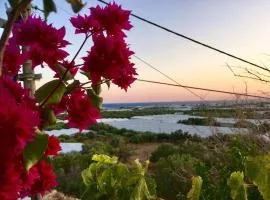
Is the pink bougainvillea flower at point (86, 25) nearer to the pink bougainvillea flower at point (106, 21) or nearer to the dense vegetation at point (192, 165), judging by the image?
the pink bougainvillea flower at point (106, 21)

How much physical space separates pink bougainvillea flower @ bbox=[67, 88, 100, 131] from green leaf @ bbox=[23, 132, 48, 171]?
1.36 ft

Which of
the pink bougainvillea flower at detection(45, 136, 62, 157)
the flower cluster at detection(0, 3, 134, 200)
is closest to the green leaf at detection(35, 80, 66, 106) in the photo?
the flower cluster at detection(0, 3, 134, 200)

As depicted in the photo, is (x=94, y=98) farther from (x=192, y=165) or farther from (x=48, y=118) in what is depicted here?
(x=192, y=165)

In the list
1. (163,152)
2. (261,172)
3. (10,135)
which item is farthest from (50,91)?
(163,152)

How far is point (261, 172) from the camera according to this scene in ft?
4.45

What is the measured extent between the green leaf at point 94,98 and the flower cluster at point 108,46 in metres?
0.04

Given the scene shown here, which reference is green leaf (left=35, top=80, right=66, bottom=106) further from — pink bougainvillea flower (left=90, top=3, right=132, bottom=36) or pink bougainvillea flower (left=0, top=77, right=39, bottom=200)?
pink bougainvillea flower (left=0, top=77, right=39, bottom=200)

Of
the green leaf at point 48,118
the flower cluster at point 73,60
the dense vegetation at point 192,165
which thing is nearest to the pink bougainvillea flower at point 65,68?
the flower cluster at point 73,60

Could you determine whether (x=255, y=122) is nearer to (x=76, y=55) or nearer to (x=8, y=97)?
(x=76, y=55)

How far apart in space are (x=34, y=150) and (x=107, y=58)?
0.41 meters

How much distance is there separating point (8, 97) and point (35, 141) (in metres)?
0.20

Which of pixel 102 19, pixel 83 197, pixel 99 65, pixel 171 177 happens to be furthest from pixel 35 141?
pixel 171 177

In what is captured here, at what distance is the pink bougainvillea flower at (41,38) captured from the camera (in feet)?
4.22

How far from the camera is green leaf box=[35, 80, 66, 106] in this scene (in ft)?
4.10
